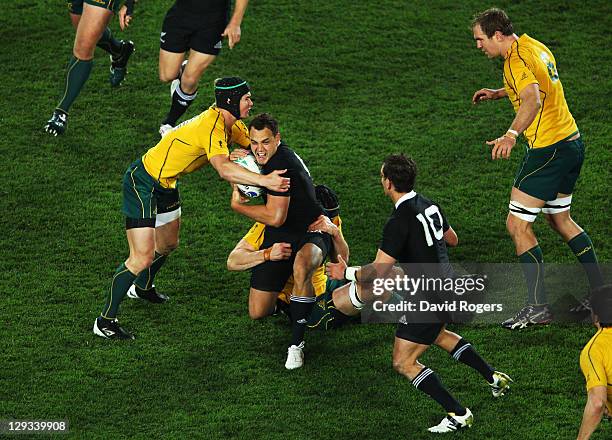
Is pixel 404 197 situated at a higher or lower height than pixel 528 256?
higher

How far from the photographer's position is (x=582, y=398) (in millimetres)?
7633

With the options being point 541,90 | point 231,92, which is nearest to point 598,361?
point 541,90

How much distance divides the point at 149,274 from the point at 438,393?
2.73 meters

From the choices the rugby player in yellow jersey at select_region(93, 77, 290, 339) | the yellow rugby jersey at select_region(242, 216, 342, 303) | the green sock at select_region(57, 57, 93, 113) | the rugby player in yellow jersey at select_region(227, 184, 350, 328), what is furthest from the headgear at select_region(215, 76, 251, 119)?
the green sock at select_region(57, 57, 93, 113)

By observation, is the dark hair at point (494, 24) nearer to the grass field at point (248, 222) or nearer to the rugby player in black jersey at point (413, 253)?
the rugby player in black jersey at point (413, 253)

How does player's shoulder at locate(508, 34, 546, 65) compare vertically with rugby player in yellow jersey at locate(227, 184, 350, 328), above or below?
above

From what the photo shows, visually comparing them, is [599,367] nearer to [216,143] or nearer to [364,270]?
[364,270]

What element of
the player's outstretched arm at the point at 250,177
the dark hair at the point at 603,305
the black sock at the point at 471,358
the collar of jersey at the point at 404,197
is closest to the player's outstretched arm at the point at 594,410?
the dark hair at the point at 603,305

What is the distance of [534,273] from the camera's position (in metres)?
8.66

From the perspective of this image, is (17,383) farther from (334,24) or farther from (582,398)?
(334,24)

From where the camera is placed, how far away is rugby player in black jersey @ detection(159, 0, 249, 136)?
10.4 m

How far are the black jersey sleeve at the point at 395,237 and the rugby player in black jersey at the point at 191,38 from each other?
3.64 m

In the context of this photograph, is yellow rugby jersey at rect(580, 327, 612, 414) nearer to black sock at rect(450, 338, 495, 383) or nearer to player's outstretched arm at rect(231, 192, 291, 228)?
black sock at rect(450, 338, 495, 383)

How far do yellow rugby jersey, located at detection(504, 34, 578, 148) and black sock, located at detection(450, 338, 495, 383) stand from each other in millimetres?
1824
